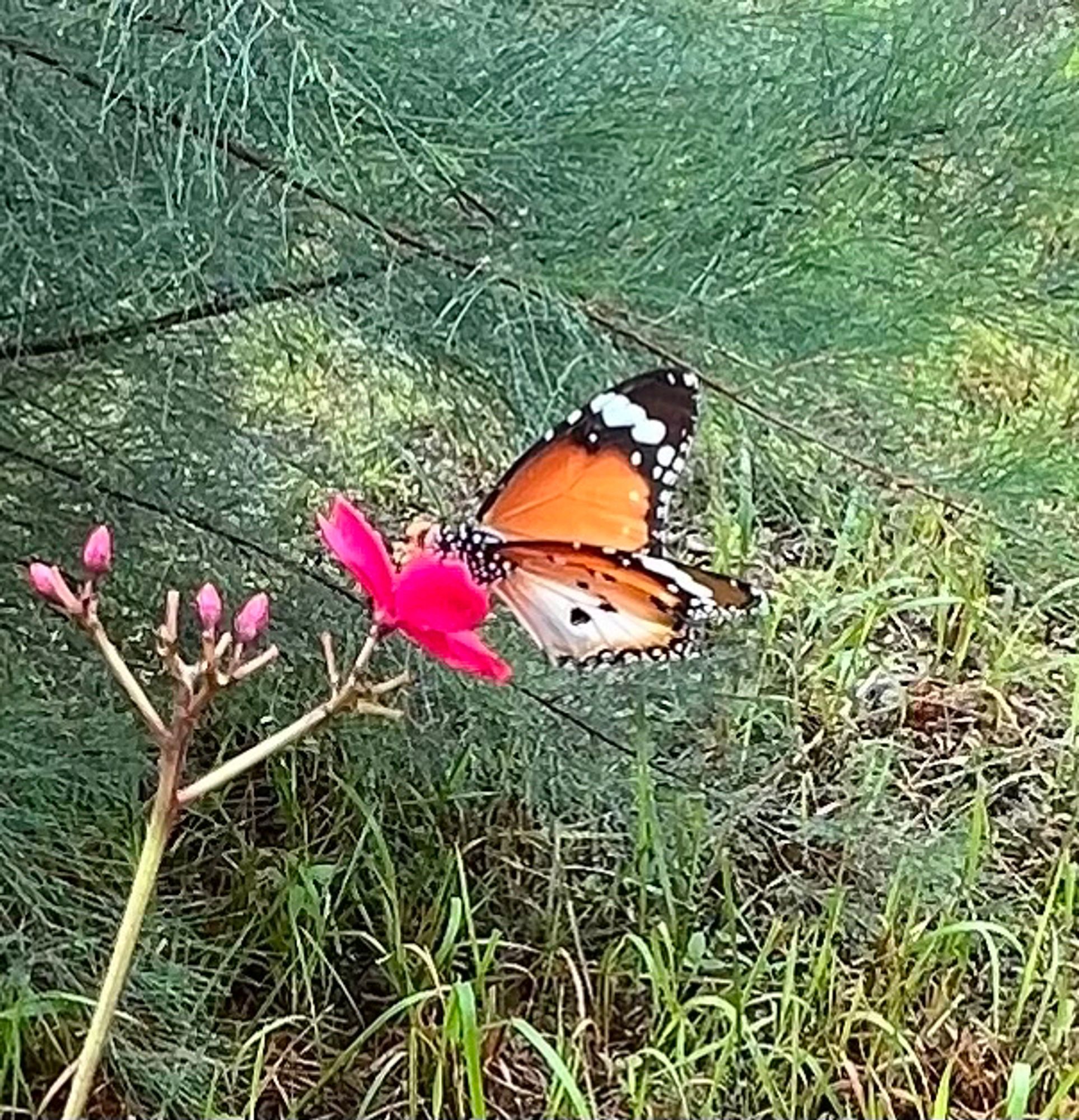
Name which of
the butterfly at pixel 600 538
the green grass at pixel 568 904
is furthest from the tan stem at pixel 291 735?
the green grass at pixel 568 904

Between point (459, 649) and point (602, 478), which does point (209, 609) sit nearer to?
point (459, 649)

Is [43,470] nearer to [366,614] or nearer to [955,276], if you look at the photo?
[366,614]

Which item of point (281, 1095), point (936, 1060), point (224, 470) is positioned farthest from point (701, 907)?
point (224, 470)

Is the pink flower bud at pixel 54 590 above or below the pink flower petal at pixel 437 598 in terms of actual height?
below

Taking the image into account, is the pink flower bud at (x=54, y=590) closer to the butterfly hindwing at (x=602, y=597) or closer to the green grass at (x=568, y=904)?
the butterfly hindwing at (x=602, y=597)

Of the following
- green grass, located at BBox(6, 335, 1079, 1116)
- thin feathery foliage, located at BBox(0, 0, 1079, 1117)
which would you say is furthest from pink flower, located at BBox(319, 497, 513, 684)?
green grass, located at BBox(6, 335, 1079, 1116)

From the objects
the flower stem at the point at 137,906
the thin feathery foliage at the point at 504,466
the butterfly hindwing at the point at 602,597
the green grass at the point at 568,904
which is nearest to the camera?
the flower stem at the point at 137,906
